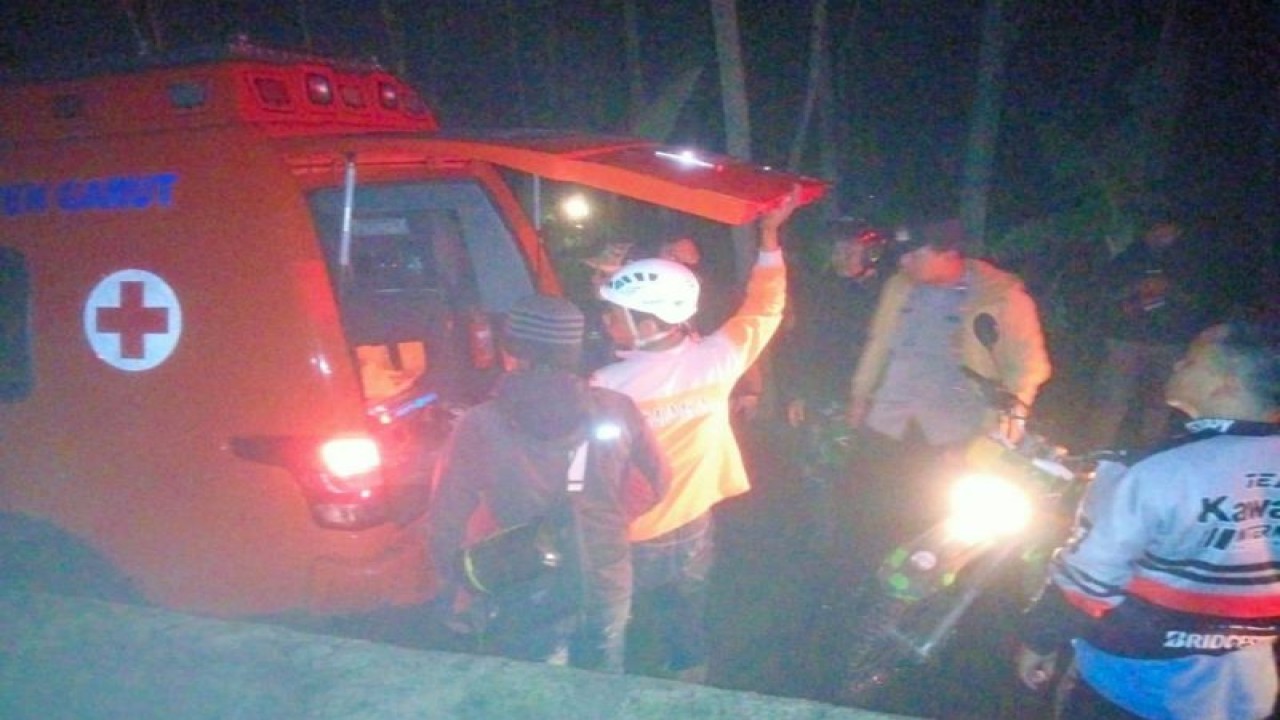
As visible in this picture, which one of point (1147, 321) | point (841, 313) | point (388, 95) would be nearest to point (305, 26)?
point (841, 313)

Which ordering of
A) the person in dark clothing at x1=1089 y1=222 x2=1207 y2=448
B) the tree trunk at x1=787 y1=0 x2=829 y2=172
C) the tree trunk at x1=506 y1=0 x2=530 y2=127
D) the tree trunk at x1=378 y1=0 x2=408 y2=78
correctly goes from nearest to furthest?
the person in dark clothing at x1=1089 y1=222 x2=1207 y2=448 < the tree trunk at x1=787 y1=0 x2=829 y2=172 < the tree trunk at x1=378 y1=0 x2=408 y2=78 < the tree trunk at x1=506 y1=0 x2=530 y2=127

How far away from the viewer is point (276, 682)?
221cm

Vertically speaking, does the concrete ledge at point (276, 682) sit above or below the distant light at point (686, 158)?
below

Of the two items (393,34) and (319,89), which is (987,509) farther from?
(393,34)

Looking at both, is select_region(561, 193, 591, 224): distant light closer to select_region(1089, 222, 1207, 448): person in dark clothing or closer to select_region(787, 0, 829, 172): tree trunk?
select_region(787, 0, 829, 172): tree trunk

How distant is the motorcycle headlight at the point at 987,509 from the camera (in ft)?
12.3

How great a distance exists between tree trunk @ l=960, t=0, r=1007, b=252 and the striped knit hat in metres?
6.78

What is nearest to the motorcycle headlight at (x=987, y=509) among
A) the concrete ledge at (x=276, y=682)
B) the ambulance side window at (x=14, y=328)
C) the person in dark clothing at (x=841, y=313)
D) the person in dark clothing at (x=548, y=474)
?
the person in dark clothing at (x=548, y=474)

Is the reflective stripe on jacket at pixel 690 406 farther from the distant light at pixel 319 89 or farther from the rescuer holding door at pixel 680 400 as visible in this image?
the distant light at pixel 319 89

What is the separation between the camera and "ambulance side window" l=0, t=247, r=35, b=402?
3.58m

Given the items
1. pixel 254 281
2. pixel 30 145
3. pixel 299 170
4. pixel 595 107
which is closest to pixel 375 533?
pixel 254 281

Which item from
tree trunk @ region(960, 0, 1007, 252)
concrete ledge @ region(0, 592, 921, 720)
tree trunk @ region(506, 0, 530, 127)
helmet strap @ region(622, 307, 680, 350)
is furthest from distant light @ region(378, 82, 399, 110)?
tree trunk @ region(506, 0, 530, 127)

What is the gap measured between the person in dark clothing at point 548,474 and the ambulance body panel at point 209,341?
0.38 metres

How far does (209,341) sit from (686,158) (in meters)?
1.59
